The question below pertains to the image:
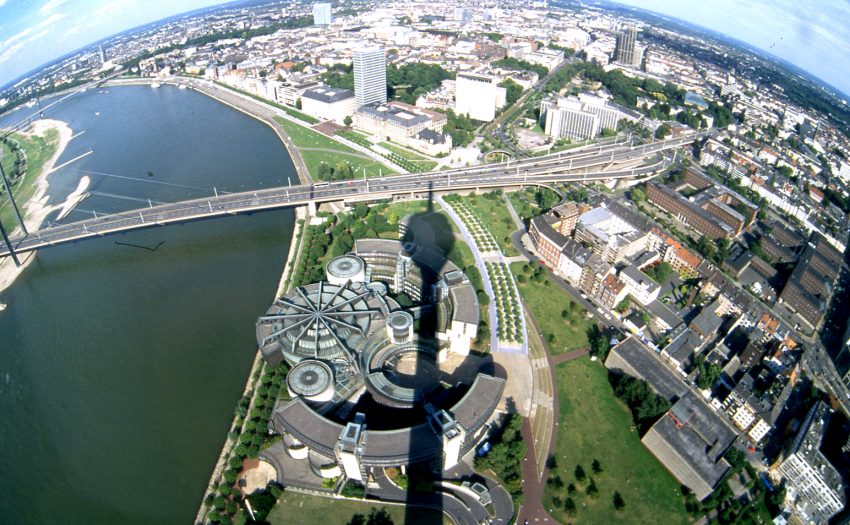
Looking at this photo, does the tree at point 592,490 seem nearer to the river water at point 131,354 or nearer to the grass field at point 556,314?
the grass field at point 556,314

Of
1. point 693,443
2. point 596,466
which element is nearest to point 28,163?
point 596,466

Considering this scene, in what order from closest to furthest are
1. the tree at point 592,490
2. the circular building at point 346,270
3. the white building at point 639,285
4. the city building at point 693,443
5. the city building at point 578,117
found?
the tree at point 592,490, the city building at point 693,443, the circular building at point 346,270, the white building at point 639,285, the city building at point 578,117

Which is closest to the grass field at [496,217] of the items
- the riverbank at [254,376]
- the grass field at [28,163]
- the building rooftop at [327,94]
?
the riverbank at [254,376]

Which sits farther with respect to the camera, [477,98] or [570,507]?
[477,98]

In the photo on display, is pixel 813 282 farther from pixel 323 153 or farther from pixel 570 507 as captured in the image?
pixel 323 153

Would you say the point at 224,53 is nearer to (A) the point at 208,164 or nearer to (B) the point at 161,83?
(B) the point at 161,83

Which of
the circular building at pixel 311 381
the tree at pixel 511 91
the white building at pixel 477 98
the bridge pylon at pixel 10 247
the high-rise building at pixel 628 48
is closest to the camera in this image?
the circular building at pixel 311 381

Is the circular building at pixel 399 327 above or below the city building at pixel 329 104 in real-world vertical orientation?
below
